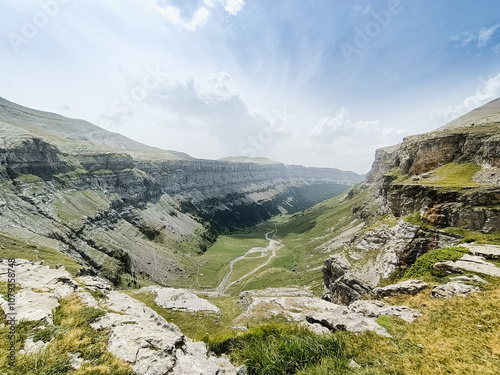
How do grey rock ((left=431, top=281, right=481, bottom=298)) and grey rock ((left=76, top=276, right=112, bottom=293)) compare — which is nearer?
grey rock ((left=431, top=281, right=481, bottom=298))

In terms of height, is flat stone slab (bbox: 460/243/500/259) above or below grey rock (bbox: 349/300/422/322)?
above

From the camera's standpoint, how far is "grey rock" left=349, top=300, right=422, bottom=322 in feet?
59.4

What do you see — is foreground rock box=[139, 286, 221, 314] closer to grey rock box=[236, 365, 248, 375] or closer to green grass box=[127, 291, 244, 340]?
green grass box=[127, 291, 244, 340]

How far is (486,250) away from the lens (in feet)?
92.3

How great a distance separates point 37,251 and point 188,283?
74289mm

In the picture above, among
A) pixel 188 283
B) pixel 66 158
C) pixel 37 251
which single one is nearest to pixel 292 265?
pixel 188 283

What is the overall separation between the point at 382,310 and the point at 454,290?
22.6 feet

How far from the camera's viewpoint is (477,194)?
130 ft

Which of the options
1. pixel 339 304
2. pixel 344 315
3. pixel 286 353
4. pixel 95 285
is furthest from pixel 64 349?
pixel 339 304

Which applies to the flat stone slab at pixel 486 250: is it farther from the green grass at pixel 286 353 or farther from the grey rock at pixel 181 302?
the grey rock at pixel 181 302

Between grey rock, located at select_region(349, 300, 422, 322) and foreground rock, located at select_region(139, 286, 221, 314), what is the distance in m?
34.2

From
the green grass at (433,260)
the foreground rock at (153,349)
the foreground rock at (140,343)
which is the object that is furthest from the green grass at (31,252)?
the green grass at (433,260)

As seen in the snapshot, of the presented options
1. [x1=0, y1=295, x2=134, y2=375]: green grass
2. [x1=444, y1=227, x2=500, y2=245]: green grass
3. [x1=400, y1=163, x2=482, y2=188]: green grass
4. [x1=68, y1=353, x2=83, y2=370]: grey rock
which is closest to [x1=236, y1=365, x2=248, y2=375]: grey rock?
[x1=0, y1=295, x2=134, y2=375]: green grass

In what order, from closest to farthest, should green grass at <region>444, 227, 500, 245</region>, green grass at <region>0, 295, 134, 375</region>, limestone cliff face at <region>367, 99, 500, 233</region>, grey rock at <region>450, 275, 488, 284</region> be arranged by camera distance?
1. green grass at <region>0, 295, 134, 375</region>
2. grey rock at <region>450, 275, 488, 284</region>
3. green grass at <region>444, 227, 500, 245</region>
4. limestone cliff face at <region>367, 99, 500, 233</region>
